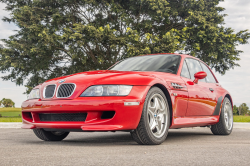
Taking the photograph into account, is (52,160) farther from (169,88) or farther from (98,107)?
(169,88)

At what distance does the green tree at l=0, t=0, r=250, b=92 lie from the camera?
17502mm

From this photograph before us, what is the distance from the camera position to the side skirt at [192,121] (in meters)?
4.64

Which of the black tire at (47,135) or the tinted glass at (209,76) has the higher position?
the tinted glass at (209,76)

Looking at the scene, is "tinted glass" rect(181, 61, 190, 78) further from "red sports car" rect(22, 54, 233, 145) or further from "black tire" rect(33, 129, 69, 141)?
"black tire" rect(33, 129, 69, 141)

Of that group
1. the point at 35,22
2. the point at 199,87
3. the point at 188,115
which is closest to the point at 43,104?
the point at 188,115

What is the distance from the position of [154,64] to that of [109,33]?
12.5m

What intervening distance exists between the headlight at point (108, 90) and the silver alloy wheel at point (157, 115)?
16.4 inches

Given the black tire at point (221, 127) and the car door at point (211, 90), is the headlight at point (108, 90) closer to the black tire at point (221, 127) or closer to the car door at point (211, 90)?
the car door at point (211, 90)

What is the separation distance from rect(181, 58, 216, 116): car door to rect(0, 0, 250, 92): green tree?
11085mm

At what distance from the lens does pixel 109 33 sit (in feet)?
56.9

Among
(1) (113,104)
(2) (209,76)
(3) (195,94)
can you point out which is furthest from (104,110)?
(2) (209,76)

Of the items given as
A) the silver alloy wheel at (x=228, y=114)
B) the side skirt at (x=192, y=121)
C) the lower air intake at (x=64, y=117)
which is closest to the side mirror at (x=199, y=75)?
the side skirt at (x=192, y=121)

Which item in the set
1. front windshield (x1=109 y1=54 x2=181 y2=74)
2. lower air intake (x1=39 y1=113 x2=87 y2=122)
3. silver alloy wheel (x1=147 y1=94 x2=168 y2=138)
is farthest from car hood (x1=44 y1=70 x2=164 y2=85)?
front windshield (x1=109 y1=54 x2=181 y2=74)

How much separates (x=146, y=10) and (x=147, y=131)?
→ 643 inches
